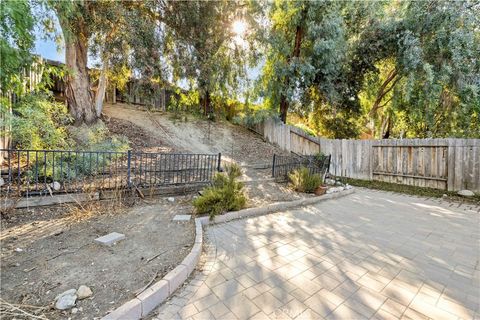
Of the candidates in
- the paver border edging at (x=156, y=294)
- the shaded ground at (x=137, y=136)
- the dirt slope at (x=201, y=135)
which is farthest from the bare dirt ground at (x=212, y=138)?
the paver border edging at (x=156, y=294)

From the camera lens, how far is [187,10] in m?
7.42

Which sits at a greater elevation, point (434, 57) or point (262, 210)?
point (434, 57)

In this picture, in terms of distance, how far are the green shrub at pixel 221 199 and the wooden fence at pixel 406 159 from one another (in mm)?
5418

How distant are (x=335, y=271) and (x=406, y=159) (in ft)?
19.6

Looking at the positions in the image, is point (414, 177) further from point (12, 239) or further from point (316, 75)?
point (12, 239)

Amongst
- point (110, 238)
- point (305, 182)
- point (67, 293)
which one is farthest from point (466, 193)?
point (67, 293)

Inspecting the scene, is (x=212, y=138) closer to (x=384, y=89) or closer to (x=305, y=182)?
(x=305, y=182)

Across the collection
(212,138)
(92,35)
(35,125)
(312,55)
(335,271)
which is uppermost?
(312,55)

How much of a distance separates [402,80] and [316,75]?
3320 mm

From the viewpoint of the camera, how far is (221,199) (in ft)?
13.1

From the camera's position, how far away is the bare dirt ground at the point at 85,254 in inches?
73.7

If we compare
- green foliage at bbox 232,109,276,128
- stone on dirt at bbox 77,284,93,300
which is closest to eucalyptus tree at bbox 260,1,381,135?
green foliage at bbox 232,109,276,128

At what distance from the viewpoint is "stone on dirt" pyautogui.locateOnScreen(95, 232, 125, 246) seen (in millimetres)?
2738

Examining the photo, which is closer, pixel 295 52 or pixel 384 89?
pixel 295 52
